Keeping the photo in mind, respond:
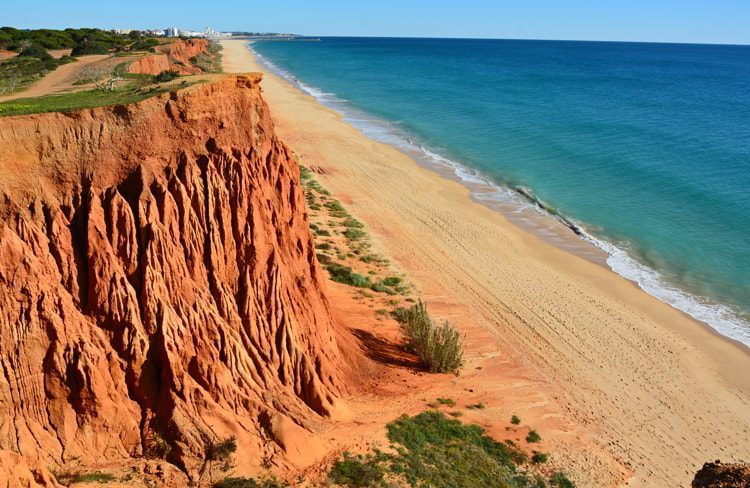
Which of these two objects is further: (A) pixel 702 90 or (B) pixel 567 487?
(A) pixel 702 90

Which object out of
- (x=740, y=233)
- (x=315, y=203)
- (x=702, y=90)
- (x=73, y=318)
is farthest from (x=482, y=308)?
(x=702, y=90)

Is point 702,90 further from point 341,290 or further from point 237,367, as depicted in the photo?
point 237,367

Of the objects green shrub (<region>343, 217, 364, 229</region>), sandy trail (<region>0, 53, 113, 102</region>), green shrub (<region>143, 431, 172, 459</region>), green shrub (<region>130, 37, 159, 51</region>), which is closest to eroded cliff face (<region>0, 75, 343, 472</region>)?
green shrub (<region>143, 431, 172, 459</region>)

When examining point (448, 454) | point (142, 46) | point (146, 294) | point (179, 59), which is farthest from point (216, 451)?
point (179, 59)

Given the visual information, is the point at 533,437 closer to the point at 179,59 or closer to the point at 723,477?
the point at 723,477

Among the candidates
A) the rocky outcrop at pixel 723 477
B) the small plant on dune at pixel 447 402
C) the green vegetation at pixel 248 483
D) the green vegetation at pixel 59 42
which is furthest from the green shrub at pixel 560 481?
the green vegetation at pixel 59 42

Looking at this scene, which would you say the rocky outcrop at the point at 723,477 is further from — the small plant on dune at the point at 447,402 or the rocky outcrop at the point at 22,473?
the rocky outcrop at the point at 22,473

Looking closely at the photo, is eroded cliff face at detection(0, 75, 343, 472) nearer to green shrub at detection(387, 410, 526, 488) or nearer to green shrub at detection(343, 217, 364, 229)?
green shrub at detection(387, 410, 526, 488)
